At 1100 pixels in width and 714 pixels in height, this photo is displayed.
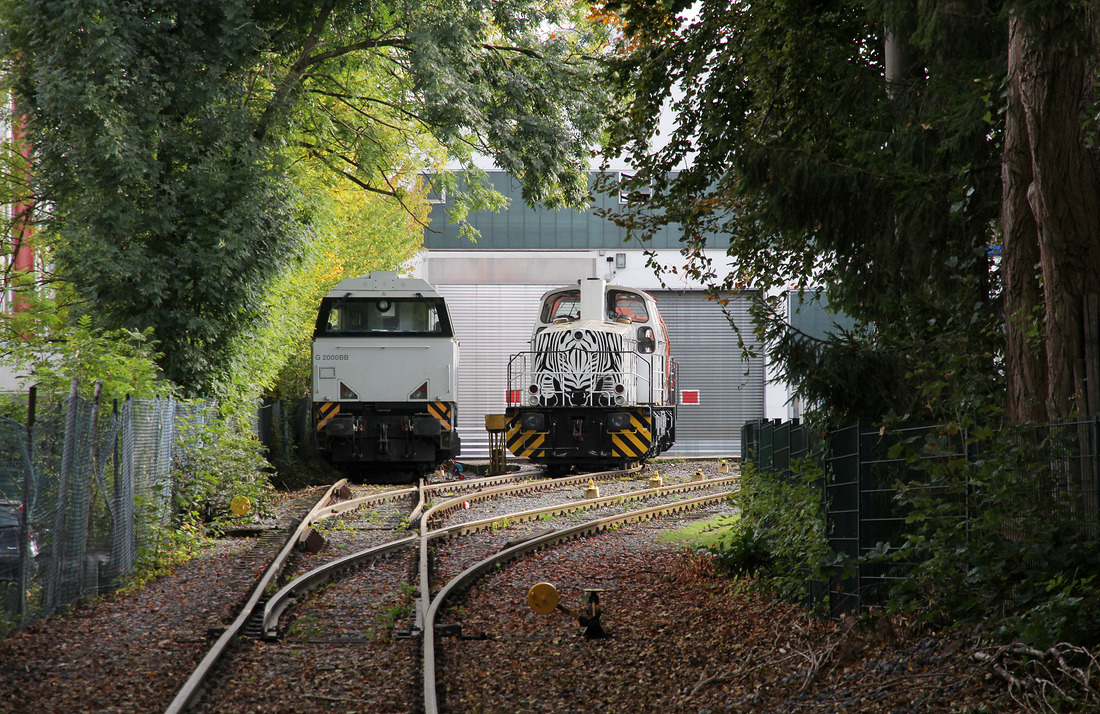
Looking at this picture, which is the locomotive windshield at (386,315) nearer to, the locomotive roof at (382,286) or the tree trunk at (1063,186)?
the locomotive roof at (382,286)

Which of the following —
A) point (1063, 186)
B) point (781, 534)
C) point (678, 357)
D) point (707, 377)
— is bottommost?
point (781, 534)

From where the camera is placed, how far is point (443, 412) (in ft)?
55.6

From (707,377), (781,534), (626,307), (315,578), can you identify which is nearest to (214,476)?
(315,578)

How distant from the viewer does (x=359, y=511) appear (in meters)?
13.5

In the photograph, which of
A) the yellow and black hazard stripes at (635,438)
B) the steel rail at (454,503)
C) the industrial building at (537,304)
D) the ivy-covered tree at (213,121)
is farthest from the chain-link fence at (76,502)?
the industrial building at (537,304)

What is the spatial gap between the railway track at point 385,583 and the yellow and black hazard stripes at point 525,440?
83 cm

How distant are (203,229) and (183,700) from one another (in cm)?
957

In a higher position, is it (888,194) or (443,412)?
(888,194)

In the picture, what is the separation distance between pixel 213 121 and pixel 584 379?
7777 millimetres

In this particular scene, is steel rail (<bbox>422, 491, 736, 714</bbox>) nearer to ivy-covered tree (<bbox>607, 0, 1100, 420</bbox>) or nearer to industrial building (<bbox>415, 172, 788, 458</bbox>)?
ivy-covered tree (<bbox>607, 0, 1100, 420</bbox>)

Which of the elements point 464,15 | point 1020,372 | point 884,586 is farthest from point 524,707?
point 464,15

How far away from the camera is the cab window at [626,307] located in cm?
1831

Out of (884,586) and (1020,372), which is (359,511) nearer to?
(884,586)

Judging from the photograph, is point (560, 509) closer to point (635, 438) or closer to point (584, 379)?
point (635, 438)
